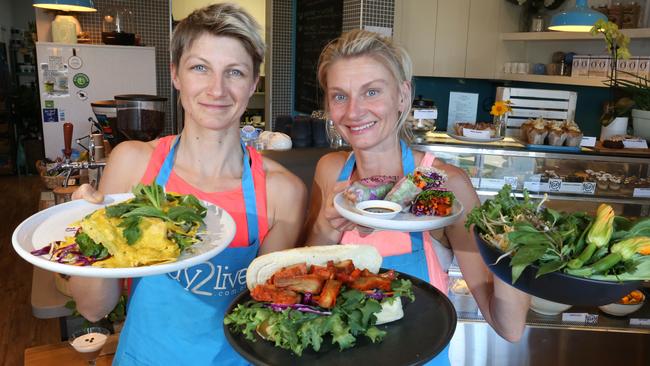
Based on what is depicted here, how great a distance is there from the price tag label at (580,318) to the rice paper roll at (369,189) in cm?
168

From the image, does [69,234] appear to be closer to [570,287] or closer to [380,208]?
[380,208]

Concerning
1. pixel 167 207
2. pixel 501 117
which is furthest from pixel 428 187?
pixel 501 117

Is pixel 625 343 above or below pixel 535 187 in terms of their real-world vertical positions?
below

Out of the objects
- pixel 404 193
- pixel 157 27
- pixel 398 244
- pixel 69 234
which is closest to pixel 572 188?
pixel 398 244

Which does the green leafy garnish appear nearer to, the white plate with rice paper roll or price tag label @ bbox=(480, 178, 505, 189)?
the white plate with rice paper roll

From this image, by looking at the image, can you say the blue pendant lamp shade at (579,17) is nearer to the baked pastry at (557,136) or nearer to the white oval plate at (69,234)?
the baked pastry at (557,136)

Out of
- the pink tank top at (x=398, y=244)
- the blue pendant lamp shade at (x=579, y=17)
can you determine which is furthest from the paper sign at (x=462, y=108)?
the pink tank top at (x=398, y=244)

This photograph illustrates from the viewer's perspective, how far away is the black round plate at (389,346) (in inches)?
39.3

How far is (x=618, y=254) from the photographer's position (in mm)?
922

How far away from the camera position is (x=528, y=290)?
39.0 inches

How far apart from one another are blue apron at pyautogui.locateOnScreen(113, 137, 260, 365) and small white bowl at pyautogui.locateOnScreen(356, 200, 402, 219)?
1.18 feet

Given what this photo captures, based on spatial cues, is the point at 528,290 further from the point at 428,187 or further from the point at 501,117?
the point at 501,117

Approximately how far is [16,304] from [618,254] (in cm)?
480

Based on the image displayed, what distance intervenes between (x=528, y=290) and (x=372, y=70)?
33.6 inches
